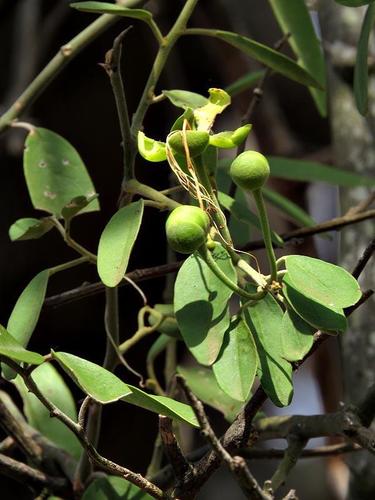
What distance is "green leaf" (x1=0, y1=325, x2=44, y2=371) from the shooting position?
413 mm

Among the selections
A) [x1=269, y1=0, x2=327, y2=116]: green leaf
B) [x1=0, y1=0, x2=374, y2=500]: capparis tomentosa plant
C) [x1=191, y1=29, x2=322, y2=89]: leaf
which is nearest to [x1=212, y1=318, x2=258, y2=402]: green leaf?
[x1=0, y1=0, x2=374, y2=500]: capparis tomentosa plant

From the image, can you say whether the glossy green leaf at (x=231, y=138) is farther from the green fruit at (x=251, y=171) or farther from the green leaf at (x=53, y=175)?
the green leaf at (x=53, y=175)

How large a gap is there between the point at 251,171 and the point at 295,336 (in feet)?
0.31

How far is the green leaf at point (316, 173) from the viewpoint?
79cm

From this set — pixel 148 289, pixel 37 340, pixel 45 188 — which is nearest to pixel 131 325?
pixel 148 289

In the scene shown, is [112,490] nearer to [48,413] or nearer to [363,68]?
[48,413]

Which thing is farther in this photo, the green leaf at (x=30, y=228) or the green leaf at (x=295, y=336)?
the green leaf at (x=30, y=228)

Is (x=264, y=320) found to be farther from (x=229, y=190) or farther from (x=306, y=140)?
(x=306, y=140)

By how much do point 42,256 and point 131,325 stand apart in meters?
0.21

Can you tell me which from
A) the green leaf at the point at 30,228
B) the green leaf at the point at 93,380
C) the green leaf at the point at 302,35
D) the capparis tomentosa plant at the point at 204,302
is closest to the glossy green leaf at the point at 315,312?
the capparis tomentosa plant at the point at 204,302

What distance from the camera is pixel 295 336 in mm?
451

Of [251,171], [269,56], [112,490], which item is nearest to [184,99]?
[269,56]

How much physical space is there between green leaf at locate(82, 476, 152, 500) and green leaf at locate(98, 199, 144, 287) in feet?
0.64

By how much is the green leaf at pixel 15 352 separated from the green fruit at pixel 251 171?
14 centimetres
